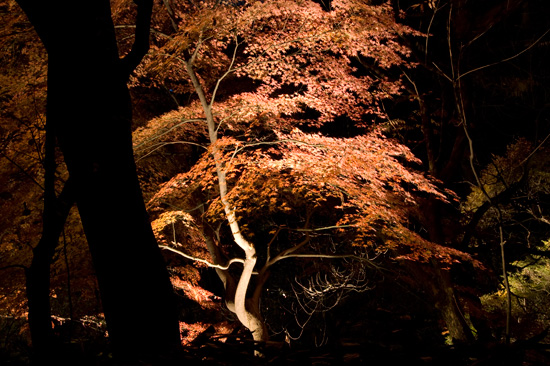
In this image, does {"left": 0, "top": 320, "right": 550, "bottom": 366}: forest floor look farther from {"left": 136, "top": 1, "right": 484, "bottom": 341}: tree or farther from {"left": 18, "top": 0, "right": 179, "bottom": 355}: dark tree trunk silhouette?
{"left": 136, "top": 1, "right": 484, "bottom": 341}: tree

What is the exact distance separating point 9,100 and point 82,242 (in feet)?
11.5

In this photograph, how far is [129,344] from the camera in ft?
6.55

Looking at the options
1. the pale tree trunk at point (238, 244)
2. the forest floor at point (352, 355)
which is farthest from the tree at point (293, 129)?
the forest floor at point (352, 355)

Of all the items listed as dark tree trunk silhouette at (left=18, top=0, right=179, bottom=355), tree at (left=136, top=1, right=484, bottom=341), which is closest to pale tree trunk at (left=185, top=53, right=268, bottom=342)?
tree at (left=136, top=1, right=484, bottom=341)

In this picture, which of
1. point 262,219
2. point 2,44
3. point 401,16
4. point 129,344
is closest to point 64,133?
point 129,344

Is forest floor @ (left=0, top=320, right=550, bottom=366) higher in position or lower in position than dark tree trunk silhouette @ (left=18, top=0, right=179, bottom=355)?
lower

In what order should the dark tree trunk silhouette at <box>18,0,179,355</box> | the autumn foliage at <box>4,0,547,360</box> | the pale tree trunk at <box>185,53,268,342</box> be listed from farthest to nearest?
the pale tree trunk at <box>185,53,268,342</box>
the autumn foliage at <box>4,0,547,360</box>
the dark tree trunk silhouette at <box>18,0,179,355</box>

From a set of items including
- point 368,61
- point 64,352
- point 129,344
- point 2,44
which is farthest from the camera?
point 368,61

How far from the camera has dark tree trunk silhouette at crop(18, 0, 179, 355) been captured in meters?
2.03

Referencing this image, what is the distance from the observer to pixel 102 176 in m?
2.04

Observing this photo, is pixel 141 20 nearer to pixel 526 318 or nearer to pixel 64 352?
pixel 64 352

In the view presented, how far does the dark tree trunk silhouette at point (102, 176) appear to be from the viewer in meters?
2.03

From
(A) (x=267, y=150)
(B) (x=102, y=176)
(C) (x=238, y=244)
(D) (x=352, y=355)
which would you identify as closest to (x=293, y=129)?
(A) (x=267, y=150)

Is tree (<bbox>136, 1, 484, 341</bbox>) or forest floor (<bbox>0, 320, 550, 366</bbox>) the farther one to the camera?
tree (<bbox>136, 1, 484, 341</bbox>)
